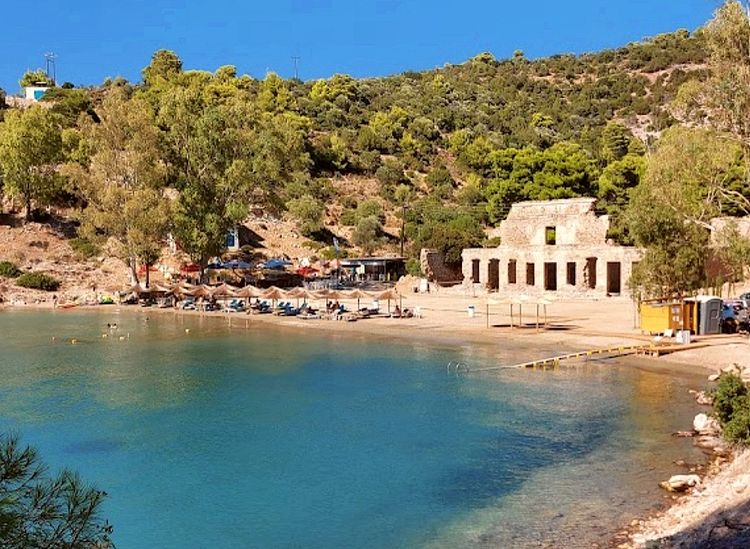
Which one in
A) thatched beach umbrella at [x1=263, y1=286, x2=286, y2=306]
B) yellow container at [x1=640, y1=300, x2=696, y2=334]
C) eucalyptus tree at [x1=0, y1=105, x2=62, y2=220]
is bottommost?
yellow container at [x1=640, y1=300, x2=696, y2=334]

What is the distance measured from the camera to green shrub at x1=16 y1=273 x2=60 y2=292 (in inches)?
2080

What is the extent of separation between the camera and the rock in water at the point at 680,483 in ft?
44.1

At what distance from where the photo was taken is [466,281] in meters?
51.8

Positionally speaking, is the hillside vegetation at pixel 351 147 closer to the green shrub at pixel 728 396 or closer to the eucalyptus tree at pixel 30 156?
the eucalyptus tree at pixel 30 156

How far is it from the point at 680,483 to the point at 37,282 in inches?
1932

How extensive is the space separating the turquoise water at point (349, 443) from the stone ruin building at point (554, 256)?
1802 cm

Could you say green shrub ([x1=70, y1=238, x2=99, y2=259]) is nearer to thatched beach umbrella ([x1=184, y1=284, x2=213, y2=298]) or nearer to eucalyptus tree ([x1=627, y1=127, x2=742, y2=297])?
thatched beach umbrella ([x1=184, y1=284, x2=213, y2=298])

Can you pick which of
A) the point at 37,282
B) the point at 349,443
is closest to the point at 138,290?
the point at 37,282

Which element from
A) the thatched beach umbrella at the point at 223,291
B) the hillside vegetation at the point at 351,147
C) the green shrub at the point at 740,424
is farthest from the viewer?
the hillside vegetation at the point at 351,147

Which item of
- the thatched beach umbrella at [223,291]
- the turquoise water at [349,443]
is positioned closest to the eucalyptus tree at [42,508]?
the turquoise water at [349,443]

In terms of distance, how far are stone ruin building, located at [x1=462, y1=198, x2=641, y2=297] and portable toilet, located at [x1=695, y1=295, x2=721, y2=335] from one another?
14311mm

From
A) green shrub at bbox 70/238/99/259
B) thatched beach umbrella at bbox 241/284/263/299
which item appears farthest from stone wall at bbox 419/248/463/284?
green shrub at bbox 70/238/99/259

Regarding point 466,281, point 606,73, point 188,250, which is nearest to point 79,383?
point 188,250

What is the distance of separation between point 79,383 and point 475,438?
1412 centimetres
